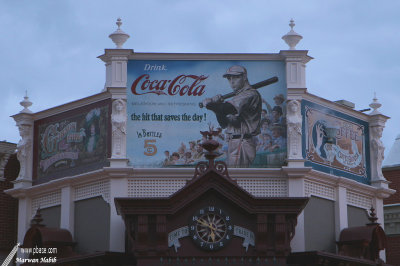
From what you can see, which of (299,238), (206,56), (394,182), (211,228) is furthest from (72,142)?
(394,182)

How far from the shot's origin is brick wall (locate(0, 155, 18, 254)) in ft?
127

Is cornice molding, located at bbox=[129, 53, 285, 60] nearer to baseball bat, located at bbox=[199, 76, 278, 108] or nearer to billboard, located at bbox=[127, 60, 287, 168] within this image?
billboard, located at bbox=[127, 60, 287, 168]

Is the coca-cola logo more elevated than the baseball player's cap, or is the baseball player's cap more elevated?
the baseball player's cap

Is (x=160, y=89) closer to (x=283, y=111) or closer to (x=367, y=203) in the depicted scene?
(x=283, y=111)

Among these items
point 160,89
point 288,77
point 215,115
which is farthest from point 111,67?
point 288,77

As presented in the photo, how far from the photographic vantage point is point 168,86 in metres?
34.7

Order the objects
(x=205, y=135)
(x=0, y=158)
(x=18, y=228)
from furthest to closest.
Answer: (x=0, y=158), (x=18, y=228), (x=205, y=135)

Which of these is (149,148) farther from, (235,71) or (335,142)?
(335,142)

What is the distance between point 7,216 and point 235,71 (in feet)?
37.7

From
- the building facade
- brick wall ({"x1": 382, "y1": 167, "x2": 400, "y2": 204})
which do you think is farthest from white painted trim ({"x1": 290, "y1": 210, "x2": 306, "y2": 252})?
brick wall ({"x1": 382, "y1": 167, "x2": 400, "y2": 204})

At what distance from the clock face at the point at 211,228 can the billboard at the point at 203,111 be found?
3.01m

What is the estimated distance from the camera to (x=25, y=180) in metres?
36.7

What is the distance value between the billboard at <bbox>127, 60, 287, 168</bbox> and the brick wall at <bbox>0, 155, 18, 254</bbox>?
7606 mm

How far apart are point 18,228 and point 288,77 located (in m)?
11.9
